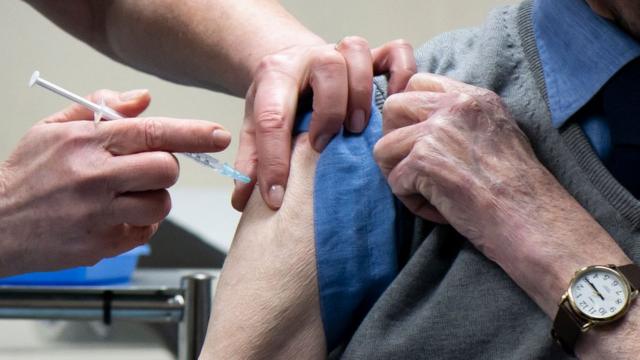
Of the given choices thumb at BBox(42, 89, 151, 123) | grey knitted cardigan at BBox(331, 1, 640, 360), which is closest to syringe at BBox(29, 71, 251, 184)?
thumb at BBox(42, 89, 151, 123)

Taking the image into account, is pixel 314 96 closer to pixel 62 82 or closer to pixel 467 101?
pixel 467 101

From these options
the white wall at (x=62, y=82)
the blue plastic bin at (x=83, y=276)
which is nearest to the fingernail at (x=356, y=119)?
the blue plastic bin at (x=83, y=276)

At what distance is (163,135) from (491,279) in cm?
42

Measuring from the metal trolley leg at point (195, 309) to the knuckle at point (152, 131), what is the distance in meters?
0.72

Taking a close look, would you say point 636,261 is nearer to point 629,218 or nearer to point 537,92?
point 629,218

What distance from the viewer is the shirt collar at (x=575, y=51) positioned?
97cm

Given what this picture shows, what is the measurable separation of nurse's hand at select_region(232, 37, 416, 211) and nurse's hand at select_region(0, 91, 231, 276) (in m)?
0.06

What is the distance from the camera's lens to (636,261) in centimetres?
94

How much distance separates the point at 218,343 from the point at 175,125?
10.4 inches

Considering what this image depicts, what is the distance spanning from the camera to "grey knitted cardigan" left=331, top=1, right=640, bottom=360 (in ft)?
3.08

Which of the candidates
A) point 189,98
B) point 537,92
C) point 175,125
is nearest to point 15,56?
point 189,98

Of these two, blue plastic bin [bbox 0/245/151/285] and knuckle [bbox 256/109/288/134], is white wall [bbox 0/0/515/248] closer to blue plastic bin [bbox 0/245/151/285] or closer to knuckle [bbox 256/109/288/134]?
blue plastic bin [bbox 0/245/151/285]

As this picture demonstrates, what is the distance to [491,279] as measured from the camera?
37.8 inches

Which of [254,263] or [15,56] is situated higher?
[254,263]
